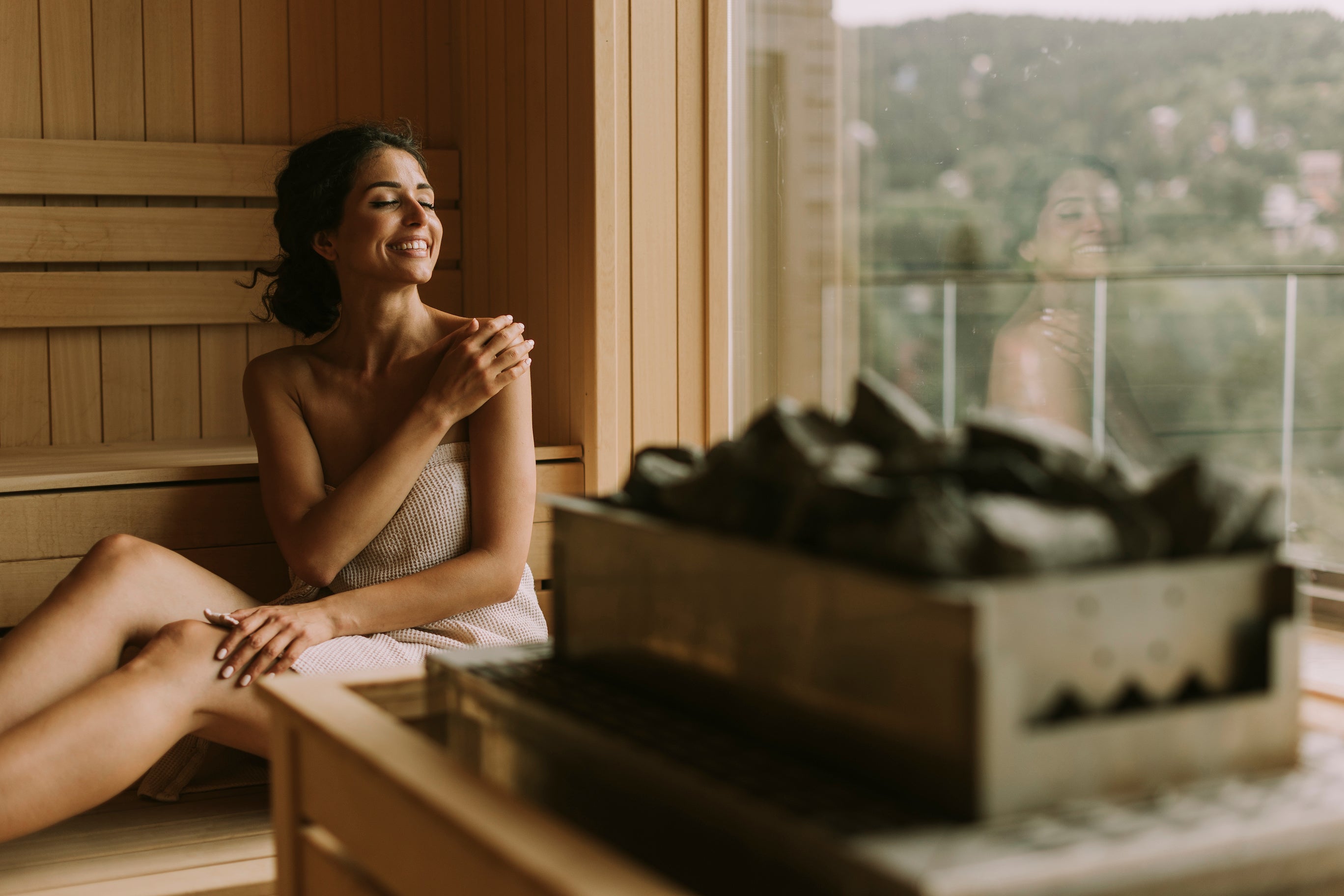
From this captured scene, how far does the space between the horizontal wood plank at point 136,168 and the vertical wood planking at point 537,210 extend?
71 cm

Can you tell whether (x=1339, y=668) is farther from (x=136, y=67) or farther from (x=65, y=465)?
(x=136, y=67)

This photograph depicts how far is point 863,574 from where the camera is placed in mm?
706

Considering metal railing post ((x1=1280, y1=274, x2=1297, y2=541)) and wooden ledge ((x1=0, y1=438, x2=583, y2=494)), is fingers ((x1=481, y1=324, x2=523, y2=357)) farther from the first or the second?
metal railing post ((x1=1280, y1=274, x2=1297, y2=541))

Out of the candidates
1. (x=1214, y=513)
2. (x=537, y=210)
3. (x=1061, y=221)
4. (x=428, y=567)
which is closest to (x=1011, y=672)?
(x=1214, y=513)

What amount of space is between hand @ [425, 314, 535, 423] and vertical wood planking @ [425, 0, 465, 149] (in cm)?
132

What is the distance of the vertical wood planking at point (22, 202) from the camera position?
3127 mm

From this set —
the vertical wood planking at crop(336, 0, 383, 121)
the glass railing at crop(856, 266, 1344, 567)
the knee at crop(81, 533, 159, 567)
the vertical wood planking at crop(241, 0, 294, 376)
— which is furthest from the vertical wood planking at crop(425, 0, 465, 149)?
the knee at crop(81, 533, 159, 567)

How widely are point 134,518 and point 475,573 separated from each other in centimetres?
84

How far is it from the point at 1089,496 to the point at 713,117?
2.21 metres

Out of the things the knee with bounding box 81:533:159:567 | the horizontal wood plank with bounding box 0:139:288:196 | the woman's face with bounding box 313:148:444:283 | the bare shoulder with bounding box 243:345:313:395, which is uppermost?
the horizontal wood plank with bounding box 0:139:288:196

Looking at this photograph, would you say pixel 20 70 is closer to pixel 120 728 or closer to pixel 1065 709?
pixel 120 728

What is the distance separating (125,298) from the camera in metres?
3.22

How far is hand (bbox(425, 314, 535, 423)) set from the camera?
2.26 meters

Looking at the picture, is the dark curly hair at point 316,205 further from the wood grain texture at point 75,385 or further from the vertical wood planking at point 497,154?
the wood grain texture at point 75,385
